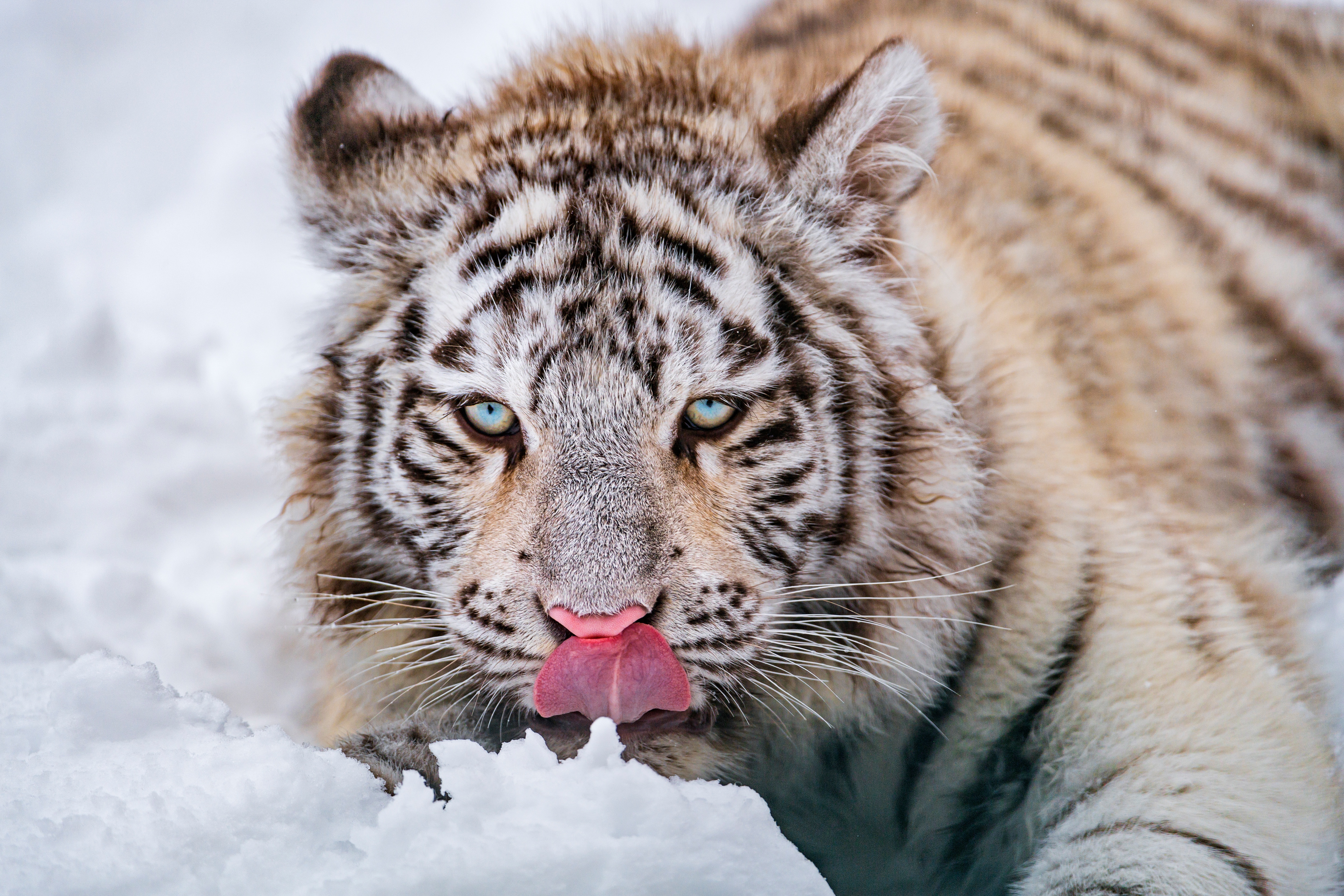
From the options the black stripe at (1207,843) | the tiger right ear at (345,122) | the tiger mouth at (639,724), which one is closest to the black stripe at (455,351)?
the tiger right ear at (345,122)

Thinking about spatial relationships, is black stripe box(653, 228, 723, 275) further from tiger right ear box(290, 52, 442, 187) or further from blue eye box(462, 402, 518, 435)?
tiger right ear box(290, 52, 442, 187)

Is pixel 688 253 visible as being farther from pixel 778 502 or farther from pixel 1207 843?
pixel 1207 843

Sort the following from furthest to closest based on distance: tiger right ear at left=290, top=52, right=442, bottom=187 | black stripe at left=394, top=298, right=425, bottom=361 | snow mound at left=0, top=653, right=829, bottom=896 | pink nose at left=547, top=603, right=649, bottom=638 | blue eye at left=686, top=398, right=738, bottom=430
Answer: tiger right ear at left=290, top=52, right=442, bottom=187 < black stripe at left=394, top=298, right=425, bottom=361 < blue eye at left=686, top=398, right=738, bottom=430 < pink nose at left=547, top=603, right=649, bottom=638 < snow mound at left=0, top=653, right=829, bottom=896

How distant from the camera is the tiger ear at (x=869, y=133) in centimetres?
165

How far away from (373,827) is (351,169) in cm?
97

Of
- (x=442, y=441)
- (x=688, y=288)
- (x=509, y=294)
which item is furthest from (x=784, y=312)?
(x=442, y=441)

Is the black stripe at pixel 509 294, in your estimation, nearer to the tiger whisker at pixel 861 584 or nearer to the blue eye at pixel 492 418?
the blue eye at pixel 492 418

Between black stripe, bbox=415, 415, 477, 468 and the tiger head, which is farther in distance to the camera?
black stripe, bbox=415, 415, 477, 468

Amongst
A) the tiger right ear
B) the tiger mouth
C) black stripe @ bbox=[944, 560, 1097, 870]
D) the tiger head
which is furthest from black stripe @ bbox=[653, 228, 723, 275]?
black stripe @ bbox=[944, 560, 1097, 870]

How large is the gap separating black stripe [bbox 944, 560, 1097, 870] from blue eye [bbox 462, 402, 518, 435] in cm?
83

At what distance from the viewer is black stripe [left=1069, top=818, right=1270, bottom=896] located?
4.88 ft

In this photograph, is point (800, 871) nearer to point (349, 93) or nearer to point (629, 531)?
point (629, 531)

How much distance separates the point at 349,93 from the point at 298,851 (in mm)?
1148

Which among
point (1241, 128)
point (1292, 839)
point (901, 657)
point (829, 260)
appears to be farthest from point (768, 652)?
point (1241, 128)
